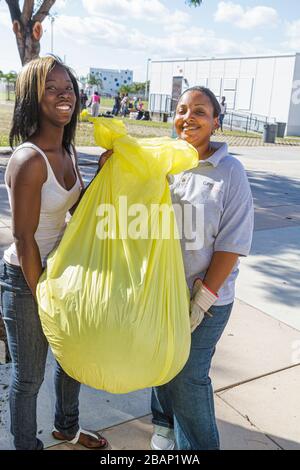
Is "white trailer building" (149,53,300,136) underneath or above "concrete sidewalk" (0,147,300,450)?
above

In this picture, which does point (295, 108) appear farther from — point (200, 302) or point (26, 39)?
point (200, 302)

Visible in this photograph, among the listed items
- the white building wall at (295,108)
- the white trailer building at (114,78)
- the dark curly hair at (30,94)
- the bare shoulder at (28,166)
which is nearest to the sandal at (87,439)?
the bare shoulder at (28,166)

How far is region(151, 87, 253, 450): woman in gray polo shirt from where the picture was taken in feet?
5.36

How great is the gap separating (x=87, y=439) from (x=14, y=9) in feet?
25.9

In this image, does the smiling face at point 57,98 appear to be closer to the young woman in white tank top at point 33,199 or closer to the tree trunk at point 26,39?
the young woman in white tank top at point 33,199

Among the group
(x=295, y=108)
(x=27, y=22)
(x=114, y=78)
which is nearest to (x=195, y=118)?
(x=27, y=22)

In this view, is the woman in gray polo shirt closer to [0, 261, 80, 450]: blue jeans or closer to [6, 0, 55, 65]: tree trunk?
[0, 261, 80, 450]: blue jeans

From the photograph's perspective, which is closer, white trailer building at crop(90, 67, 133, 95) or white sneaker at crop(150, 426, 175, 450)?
white sneaker at crop(150, 426, 175, 450)

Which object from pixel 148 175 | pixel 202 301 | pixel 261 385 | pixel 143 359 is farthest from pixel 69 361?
pixel 261 385

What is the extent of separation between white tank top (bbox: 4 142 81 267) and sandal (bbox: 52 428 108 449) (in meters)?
0.92

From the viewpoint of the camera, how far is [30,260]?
1.59 meters

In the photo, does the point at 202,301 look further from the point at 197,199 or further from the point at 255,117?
the point at 255,117

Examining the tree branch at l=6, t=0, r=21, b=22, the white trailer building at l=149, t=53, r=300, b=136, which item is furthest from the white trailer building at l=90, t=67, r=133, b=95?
the tree branch at l=6, t=0, r=21, b=22
